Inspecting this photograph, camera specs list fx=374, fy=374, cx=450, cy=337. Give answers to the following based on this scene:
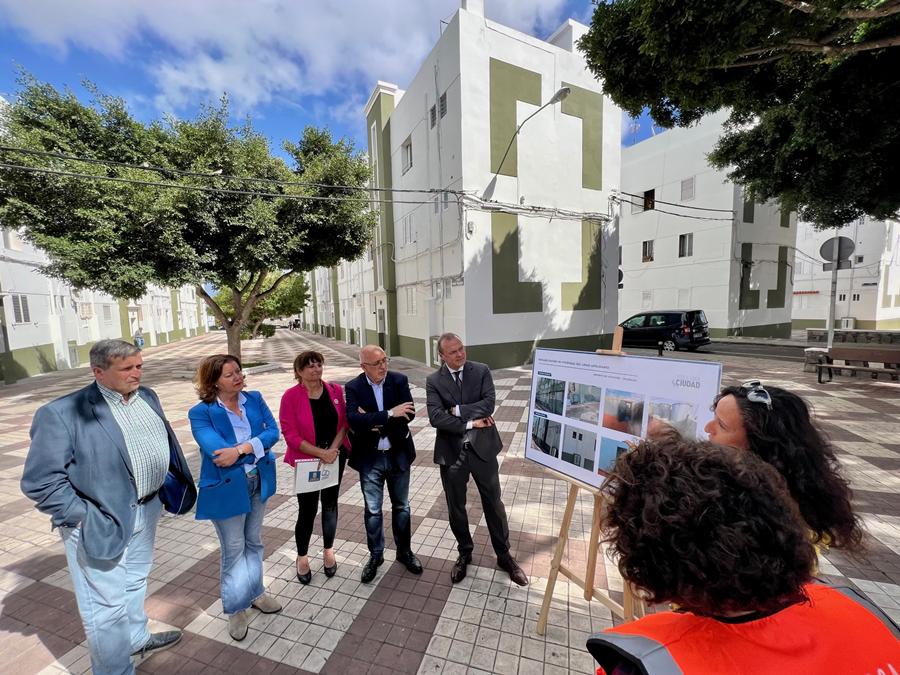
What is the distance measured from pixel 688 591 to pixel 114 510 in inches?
104

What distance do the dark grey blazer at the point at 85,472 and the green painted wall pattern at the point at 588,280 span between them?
12.8 metres

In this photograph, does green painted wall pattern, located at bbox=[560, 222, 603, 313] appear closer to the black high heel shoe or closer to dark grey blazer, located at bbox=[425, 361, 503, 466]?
dark grey blazer, located at bbox=[425, 361, 503, 466]

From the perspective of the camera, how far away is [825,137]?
7.11 metres

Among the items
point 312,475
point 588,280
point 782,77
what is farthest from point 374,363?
point 588,280

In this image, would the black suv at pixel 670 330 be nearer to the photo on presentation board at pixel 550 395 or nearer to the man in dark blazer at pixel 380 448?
the photo on presentation board at pixel 550 395

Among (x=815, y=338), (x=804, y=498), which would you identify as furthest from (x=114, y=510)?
(x=815, y=338)

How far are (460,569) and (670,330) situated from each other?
49.7ft

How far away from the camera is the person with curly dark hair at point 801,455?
1381 mm

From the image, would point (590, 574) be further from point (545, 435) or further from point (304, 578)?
point (304, 578)

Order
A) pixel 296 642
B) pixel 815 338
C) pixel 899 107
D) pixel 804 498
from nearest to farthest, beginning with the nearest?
pixel 804 498 < pixel 296 642 < pixel 899 107 < pixel 815 338

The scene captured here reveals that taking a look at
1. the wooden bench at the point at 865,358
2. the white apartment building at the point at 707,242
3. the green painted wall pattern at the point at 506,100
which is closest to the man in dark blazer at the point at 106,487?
the green painted wall pattern at the point at 506,100

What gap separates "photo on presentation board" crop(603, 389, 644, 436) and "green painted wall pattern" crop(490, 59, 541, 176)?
1081 centimetres

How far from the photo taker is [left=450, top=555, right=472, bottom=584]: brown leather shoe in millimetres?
2934

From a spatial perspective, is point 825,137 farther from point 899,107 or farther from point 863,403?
point 863,403
